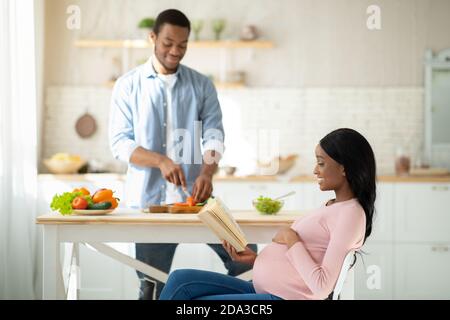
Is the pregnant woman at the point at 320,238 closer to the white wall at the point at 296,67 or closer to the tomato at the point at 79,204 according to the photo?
the tomato at the point at 79,204

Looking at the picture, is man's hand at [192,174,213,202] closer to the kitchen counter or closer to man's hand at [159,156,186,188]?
man's hand at [159,156,186,188]

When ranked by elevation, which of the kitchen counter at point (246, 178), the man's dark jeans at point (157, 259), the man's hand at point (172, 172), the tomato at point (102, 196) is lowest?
the man's dark jeans at point (157, 259)

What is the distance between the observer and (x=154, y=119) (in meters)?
3.62

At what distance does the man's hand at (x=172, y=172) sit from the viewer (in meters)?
3.35

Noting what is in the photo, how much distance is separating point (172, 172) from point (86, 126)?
8.00ft

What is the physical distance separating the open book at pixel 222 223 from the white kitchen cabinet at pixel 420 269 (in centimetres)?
261

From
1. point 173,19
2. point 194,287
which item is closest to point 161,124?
point 173,19

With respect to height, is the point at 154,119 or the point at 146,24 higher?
the point at 146,24

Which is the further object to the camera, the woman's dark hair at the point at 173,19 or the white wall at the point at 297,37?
the white wall at the point at 297,37

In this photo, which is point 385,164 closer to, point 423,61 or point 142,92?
point 423,61

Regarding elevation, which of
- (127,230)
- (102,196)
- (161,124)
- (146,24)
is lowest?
(127,230)

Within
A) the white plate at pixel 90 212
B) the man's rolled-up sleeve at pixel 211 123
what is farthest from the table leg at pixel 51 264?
the man's rolled-up sleeve at pixel 211 123

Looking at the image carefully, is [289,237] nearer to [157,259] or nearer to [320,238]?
[320,238]

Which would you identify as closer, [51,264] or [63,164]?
[51,264]
